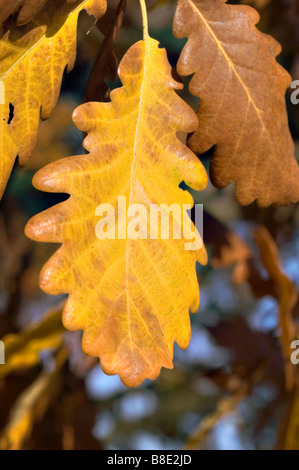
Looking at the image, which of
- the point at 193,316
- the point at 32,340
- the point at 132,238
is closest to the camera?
the point at 132,238

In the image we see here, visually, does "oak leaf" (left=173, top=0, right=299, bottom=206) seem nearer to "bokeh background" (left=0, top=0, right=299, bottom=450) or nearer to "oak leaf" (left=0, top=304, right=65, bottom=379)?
"bokeh background" (left=0, top=0, right=299, bottom=450)

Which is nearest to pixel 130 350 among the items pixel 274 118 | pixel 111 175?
pixel 111 175

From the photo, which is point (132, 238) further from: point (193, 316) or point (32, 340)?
point (193, 316)

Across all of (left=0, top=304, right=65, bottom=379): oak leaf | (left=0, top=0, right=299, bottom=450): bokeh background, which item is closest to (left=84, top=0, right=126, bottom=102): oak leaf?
(left=0, top=0, right=299, bottom=450): bokeh background

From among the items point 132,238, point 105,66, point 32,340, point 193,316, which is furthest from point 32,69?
point 193,316

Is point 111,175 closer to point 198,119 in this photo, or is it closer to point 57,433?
point 198,119
